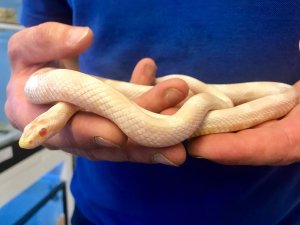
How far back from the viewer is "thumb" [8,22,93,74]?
484mm

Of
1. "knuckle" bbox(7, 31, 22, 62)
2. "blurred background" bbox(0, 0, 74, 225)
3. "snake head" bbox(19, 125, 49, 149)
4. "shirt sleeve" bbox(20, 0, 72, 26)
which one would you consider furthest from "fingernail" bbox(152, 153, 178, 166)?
"blurred background" bbox(0, 0, 74, 225)

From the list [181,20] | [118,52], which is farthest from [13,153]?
[181,20]

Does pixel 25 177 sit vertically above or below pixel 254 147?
below

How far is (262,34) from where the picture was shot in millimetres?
541

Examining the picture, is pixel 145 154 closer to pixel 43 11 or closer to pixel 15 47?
pixel 15 47

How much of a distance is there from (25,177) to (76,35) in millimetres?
869

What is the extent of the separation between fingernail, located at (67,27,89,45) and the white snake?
4 centimetres

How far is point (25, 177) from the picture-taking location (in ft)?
4.00

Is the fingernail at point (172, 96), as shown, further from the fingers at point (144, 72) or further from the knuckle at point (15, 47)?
the knuckle at point (15, 47)

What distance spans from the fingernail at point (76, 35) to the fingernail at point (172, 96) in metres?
0.14

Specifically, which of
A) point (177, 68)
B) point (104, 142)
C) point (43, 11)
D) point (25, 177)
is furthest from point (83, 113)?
point (25, 177)

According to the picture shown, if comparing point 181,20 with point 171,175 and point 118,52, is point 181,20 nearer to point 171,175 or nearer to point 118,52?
point 118,52

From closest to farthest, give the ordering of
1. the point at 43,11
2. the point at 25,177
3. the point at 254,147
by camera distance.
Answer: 1. the point at 254,147
2. the point at 43,11
3. the point at 25,177

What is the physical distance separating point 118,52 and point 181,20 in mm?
119
